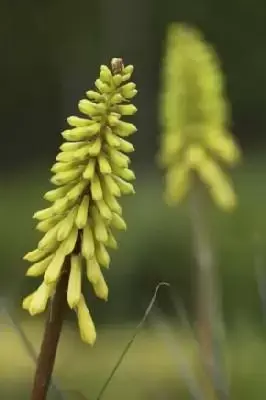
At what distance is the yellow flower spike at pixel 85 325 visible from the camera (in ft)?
4.52

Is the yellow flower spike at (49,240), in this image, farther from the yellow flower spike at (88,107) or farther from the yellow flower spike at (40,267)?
the yellow flower spike at (88,107)

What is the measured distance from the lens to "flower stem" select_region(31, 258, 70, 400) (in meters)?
1.33

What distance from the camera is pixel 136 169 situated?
34.8ft

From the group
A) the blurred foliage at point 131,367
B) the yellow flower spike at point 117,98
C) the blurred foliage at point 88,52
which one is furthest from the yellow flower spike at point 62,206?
the blurred foliage at point 88,52

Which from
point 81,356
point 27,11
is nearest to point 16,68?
point 27,11

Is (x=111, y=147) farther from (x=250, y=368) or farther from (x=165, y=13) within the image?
(x=165, y=13)

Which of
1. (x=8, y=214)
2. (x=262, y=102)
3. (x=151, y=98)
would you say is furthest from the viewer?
(x=262, y=102)

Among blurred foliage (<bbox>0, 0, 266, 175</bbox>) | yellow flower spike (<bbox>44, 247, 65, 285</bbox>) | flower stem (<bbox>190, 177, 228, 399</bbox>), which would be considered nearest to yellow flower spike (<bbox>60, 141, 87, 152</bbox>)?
yellow flower spike (<bbox>44, 247, 65, 285</bbox>)

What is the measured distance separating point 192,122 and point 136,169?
7870mm

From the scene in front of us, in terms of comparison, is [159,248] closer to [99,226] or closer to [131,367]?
[131,367]

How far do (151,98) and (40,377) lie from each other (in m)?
10.4

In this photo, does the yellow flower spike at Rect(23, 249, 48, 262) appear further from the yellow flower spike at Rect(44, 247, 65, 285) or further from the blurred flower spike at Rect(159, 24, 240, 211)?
the blurred flower spike at Rect(159, 24, 240, 211)

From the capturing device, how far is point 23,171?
11.7m

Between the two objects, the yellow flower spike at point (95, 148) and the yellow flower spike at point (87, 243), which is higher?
the yellow flower spike at point (95, 148)
